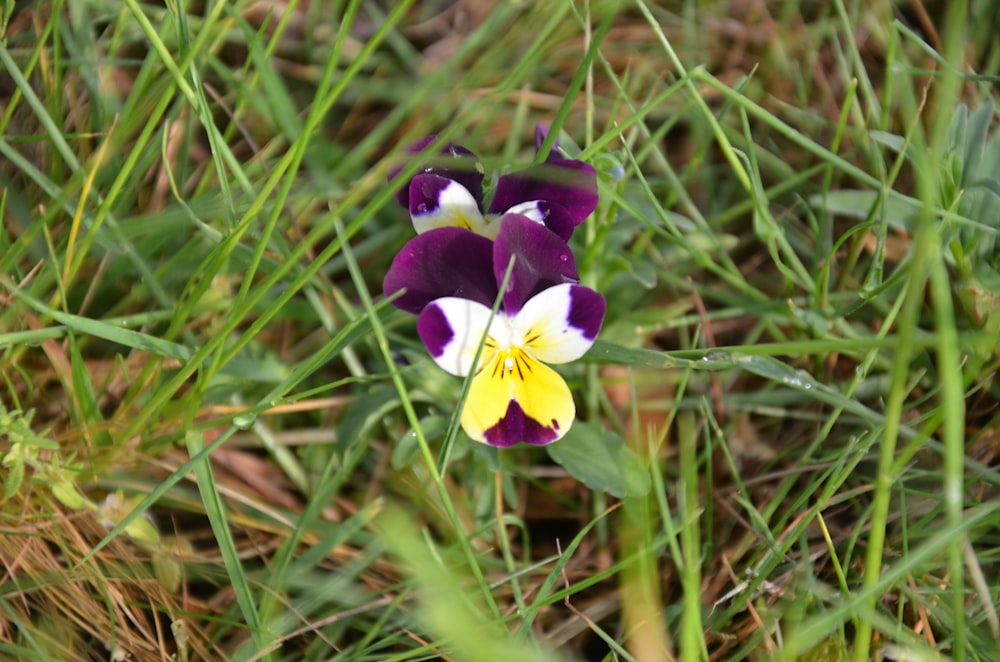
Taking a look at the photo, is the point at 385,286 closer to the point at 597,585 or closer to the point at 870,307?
the point at 597,585

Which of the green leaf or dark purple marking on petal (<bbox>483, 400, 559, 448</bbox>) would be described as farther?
the green leaf

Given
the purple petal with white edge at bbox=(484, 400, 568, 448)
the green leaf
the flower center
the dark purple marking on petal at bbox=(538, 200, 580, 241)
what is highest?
the dark purple marking on petal at bbox=(538, 200, 580, 241)

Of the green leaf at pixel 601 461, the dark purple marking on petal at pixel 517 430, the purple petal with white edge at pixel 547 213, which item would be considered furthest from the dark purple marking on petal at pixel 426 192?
the green leaf at pixel 601 461

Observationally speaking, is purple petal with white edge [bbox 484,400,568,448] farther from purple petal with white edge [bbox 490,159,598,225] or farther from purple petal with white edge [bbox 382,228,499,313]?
purple petal with white edge [bbox 490,159,598,225]

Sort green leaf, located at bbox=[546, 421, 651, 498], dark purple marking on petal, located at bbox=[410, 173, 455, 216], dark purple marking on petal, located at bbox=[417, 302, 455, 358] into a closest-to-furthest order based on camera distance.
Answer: dark purple marking on petal, located at bbox=[417, 302, 455, 358] → dark purple marking on petal, located at bbox=[410, 173, 455, 216] → green leaf, located at bbox=[546, 421, 651, 498]

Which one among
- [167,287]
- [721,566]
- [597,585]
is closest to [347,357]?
[167,287]

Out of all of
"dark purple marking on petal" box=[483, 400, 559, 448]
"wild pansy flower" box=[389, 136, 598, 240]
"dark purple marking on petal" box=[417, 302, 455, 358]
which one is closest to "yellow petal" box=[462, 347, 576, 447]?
"dark purple marking on petal" box=[483, 400, 559, 448]

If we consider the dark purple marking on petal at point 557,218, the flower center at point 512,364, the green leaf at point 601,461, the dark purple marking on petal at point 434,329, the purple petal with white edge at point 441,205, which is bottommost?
the green leaf at point 601,461

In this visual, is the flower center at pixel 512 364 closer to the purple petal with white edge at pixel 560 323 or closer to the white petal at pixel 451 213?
the purple petal with white edge at pixel 560 323
